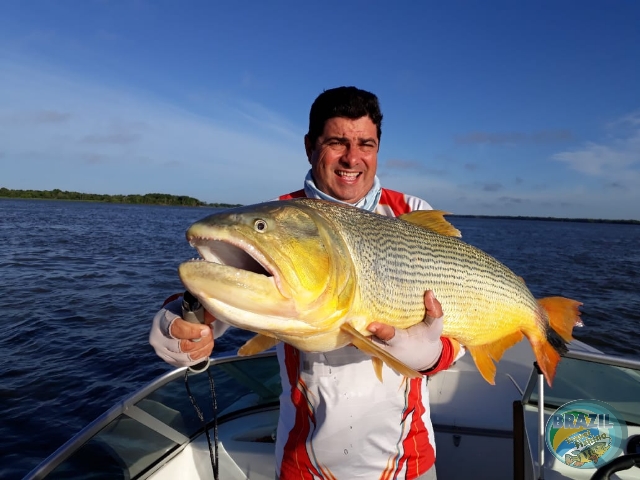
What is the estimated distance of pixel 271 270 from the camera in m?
1.84

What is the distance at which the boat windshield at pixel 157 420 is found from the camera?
311 centimetres

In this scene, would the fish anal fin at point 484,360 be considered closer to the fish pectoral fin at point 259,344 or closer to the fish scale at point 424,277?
the fish scale at point 424,277

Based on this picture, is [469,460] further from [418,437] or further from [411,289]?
[411,289]

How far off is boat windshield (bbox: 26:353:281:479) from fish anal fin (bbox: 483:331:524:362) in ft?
7.90

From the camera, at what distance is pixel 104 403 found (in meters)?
8.38

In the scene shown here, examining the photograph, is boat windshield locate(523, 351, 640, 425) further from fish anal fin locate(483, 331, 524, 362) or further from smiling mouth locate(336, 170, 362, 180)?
smiling mouth locate(336, 170, 362, 180)

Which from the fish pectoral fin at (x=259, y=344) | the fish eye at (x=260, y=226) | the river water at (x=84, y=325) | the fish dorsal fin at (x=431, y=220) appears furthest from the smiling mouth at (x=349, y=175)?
the river water at (x=84, y=325)

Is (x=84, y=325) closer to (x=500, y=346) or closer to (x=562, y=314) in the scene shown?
(x=500, y=346)

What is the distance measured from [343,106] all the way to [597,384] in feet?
10.5

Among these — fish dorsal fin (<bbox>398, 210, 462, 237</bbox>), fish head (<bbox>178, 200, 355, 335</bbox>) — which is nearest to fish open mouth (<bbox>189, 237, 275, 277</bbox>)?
fish head (<bbox>178, 200, 355, 335</bbox>)

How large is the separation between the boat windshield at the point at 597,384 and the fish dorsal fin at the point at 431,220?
5.18 feet

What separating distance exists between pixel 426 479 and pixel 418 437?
0.98ft

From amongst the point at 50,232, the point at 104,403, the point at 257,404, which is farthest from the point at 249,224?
the point at 50,232

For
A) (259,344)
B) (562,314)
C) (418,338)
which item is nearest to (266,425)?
(259,344)
